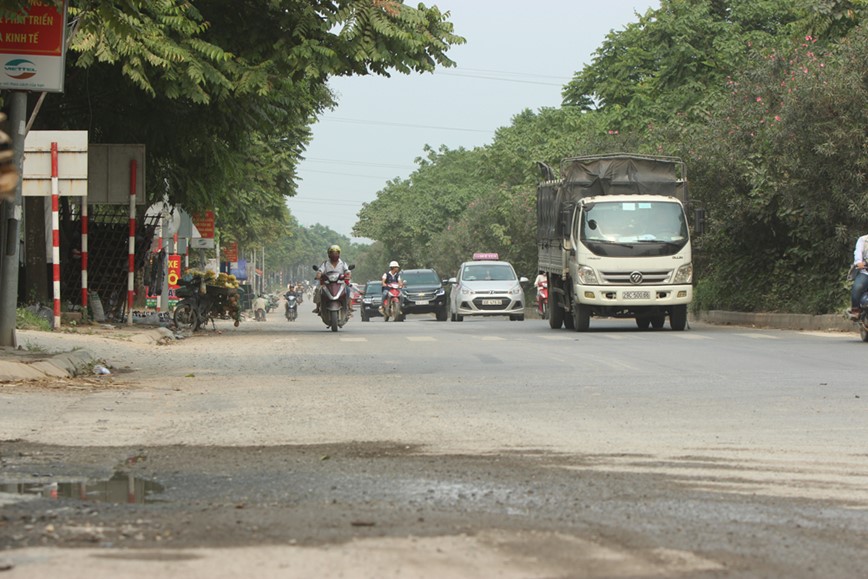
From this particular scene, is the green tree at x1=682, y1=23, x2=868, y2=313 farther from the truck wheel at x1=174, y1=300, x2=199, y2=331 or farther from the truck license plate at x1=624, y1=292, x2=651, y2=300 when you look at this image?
the truck wheel at x1=174, y1=300, x2=199, y2=331

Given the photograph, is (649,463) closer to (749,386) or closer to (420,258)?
(749,386)

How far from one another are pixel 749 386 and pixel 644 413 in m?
2.82

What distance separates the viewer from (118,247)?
25.6 m

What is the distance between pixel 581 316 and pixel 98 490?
20923 mm

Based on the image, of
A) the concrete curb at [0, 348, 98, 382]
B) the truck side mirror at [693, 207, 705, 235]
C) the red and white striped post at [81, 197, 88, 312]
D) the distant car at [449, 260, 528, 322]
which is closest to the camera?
the concrete curb at [0, 348, 98, 382]

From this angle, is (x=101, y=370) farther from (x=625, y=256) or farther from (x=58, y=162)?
(x=625, y=256)

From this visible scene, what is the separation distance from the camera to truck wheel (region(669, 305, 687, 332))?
1053 inches

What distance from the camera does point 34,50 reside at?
13.9 meters

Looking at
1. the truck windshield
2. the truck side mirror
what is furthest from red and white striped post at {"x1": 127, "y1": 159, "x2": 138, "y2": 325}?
the truck side mirror

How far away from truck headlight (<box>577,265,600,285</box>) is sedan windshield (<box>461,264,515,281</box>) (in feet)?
48.1

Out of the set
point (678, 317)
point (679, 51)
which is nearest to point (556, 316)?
point (678, 317)

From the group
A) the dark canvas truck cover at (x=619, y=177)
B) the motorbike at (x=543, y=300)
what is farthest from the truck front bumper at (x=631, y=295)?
the motorbike at (x=543, y=300)

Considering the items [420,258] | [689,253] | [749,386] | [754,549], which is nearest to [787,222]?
[689,253]

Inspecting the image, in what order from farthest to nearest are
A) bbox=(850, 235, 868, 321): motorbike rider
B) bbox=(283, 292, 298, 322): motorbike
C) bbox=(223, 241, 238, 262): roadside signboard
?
1. bbox=(223, 241, 238, 262): roadside signboard
2. bbox=(283, 292, 298, 322): motorbike
3. bbox=(850, 235, 868, 321): motorbike rider
